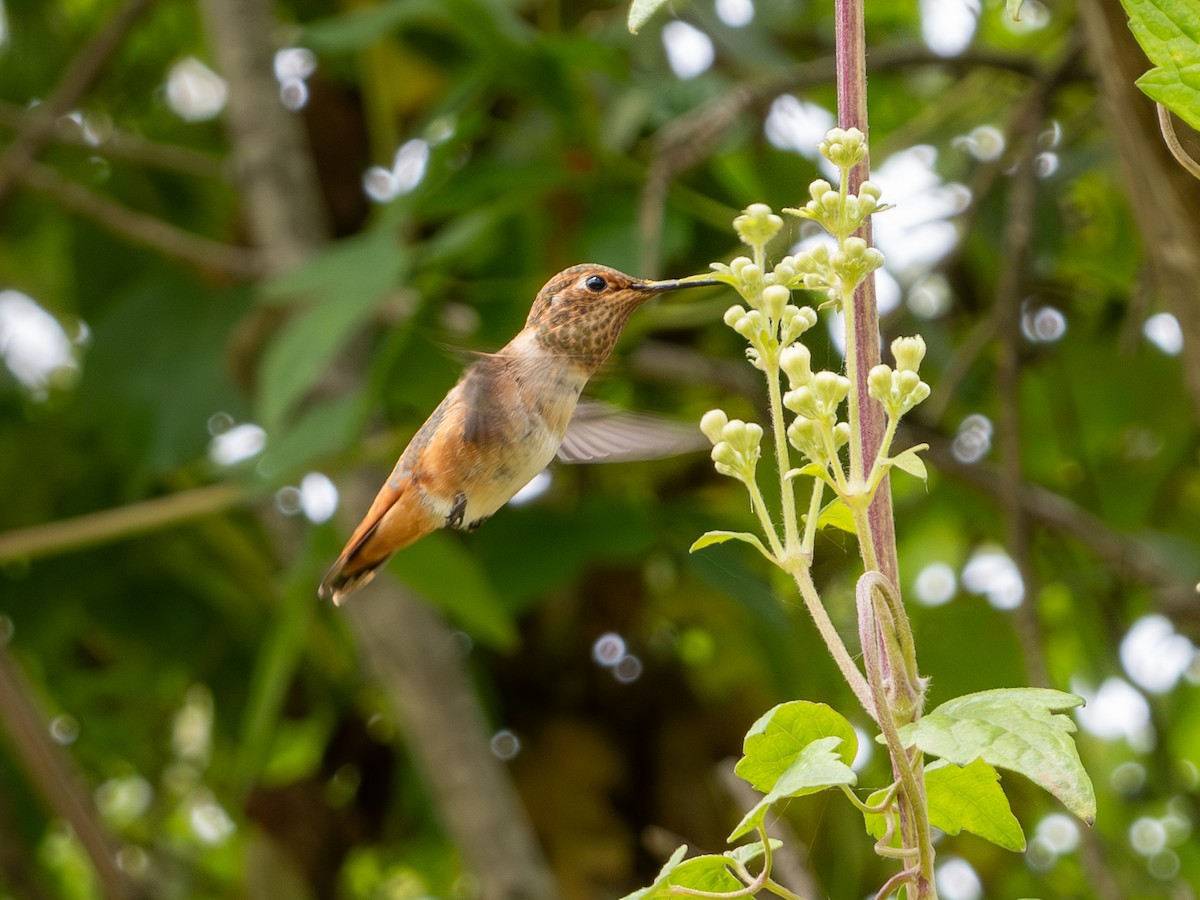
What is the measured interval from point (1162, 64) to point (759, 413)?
5.57ft

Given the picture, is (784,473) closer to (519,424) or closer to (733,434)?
(733,434)

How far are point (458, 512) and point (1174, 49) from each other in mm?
926

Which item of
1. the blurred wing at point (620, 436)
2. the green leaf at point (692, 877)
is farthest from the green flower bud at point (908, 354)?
the blurred wing at point (620, 436)

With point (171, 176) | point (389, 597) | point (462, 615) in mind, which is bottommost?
point (462, 615)

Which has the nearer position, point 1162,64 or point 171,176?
point 1162,64

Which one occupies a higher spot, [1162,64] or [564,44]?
[564,44]

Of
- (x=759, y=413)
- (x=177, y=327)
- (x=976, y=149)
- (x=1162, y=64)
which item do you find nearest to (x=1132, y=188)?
(x=1162, y=64)

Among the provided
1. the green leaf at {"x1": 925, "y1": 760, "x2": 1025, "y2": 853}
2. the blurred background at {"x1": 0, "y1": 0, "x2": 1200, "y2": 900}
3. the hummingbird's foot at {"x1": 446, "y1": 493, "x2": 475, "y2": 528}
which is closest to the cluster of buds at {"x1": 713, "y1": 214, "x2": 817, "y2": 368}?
the green leaf at {"x1": 925, "y1": 760, "x2": 1025, "y2": 853}

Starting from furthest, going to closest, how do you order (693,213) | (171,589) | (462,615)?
1. (171,589)
2. (693,213)
3. (462,615)

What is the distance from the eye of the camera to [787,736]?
1.01m

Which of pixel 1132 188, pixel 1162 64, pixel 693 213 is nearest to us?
pixel 1162 64

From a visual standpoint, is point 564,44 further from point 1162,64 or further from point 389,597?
point 1162,64

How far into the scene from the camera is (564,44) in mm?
2662

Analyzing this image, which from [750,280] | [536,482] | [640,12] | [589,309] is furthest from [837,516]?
[536,482]
